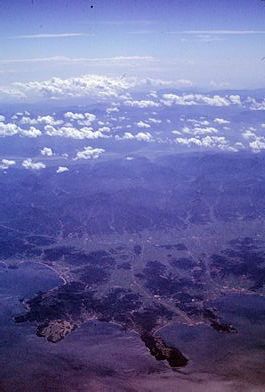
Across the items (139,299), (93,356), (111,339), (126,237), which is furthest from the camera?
(126,237)

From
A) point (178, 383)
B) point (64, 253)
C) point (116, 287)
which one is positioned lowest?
point (178, 383)

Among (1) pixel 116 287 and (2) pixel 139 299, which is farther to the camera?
(1) pixel 116 287

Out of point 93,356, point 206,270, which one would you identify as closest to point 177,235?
point 206,270

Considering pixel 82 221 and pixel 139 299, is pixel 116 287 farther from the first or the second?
pixel 82 221

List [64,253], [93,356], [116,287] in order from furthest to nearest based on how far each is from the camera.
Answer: [64,253], [116,287], [93,356]

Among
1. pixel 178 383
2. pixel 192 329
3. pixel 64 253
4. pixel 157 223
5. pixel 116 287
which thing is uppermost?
pixel 157 223

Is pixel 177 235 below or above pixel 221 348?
above

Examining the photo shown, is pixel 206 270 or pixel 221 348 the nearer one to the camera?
pixel 221 348

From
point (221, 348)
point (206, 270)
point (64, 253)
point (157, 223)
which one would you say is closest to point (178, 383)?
point (221, 348)

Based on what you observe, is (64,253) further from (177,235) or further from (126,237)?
(177,235)
